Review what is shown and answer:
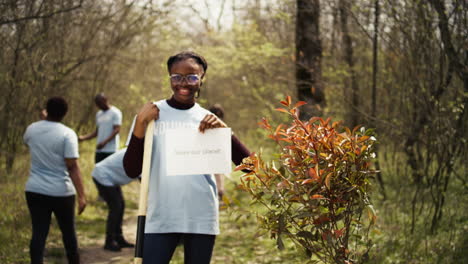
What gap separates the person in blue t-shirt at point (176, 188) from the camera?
2842 millimetres

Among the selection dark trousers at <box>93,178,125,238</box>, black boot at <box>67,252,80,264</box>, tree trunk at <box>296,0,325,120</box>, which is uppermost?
Answer: tree trunk at <box>296,0,325,120</box>

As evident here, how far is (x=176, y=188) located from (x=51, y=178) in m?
2.50

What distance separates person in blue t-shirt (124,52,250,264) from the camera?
112 inches

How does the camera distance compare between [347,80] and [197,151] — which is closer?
[197,151]

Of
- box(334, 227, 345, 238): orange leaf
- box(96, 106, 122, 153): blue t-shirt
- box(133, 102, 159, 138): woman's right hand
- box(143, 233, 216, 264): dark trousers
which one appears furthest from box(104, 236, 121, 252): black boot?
box(334, 227, 345, 238): orange leaf

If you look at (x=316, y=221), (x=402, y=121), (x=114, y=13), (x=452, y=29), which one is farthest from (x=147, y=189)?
(x=114, y=13)

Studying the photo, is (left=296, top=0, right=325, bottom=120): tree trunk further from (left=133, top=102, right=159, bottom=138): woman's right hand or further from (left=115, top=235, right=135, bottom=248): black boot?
(left=133, top=102, right=159, bottom=138): woman's right hand

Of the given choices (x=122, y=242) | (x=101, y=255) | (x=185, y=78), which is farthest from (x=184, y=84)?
(x=122, y=242)

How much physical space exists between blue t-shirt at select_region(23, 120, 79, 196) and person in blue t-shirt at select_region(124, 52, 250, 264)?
2.23m

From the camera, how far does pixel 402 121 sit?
22.6 feet

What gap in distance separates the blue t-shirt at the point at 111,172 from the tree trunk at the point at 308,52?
9.24 ft

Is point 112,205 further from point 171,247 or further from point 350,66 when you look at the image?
point 350,66

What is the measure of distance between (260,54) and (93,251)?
5.45 meters

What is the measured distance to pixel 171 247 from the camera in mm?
2900
